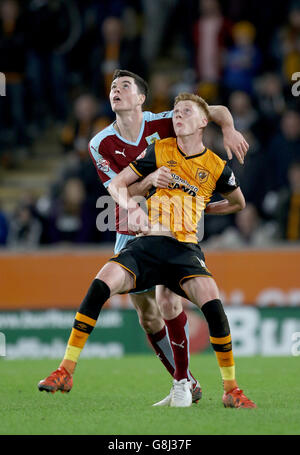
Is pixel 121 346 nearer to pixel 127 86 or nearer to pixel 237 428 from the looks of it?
pixel 127 86

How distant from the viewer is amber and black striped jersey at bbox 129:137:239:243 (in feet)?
20.3

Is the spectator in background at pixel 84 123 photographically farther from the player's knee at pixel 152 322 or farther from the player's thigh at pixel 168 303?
the player's thigh at pixel 168 303

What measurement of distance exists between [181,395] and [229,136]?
1.83 m

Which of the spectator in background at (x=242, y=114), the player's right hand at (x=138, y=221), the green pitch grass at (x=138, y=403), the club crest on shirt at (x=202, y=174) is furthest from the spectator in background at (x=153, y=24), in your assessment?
the player's right hand at (x=138, y=221)

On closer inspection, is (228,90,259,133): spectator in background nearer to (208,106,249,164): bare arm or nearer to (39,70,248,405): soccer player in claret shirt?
(39,70,248,405): soccer player in claret shirt

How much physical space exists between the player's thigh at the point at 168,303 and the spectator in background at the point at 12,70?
8352mm

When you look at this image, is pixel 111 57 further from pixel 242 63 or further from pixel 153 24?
pixel 242 63

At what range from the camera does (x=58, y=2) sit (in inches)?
583

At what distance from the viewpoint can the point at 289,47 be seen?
541 inches

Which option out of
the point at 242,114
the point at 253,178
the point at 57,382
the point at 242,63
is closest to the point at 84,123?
the point at 242,114

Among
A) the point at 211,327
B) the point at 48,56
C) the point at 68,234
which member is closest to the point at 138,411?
the point at 211,327

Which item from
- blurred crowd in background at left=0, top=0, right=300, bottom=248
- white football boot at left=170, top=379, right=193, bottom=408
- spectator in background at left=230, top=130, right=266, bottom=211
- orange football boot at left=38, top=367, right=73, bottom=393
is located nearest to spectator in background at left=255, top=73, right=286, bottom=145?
blurred crowd in background at left=0, top=0, right=300, bottom=248

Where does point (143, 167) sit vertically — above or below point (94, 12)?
below
